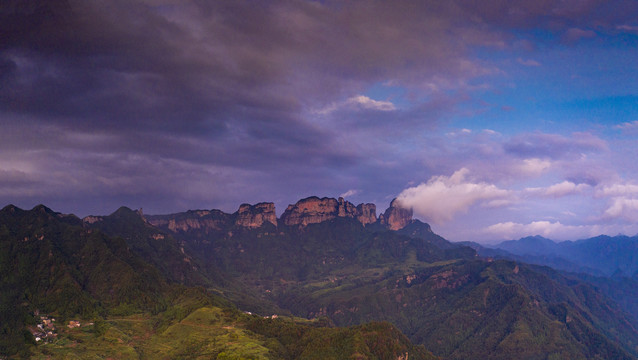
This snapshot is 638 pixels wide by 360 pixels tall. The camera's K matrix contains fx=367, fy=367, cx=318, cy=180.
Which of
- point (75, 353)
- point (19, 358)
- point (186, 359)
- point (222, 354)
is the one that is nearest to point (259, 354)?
point (222, 354)

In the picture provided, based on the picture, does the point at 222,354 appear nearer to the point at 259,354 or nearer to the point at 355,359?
the point at 259,354

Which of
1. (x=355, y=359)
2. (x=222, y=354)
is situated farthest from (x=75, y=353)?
(x=355, y=359)

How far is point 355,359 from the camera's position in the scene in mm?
199375

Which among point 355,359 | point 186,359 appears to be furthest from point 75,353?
point 355,359

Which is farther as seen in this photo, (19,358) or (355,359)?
(355,359)

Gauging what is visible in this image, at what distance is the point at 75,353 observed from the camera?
197750 mm

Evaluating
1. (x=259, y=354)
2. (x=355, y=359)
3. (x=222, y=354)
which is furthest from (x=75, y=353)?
(x=355, y=359)

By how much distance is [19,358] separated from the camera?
18650 centimetres

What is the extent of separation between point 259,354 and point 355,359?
5180 cm

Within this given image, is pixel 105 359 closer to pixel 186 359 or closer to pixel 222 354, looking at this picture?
pixel 186 359

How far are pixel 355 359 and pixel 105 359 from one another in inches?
5330

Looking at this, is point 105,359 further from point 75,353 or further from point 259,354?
point 259,354

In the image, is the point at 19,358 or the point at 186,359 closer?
the point at 19,358

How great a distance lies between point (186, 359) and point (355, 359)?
3614 inches
